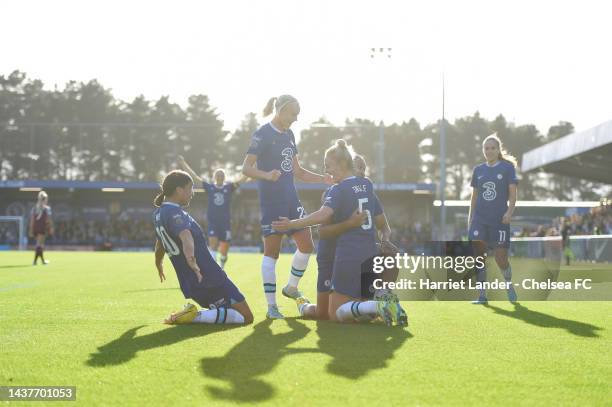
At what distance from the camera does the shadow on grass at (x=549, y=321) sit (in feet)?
20.5

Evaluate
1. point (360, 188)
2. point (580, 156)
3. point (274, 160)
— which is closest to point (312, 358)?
point (360, 188)

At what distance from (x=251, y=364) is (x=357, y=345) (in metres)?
1.05

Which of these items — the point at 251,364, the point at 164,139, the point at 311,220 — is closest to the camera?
the point at 251,364

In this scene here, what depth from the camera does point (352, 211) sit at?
21.5 feet

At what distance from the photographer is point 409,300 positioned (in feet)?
30.0

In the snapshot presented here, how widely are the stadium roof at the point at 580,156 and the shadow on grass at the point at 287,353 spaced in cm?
2262

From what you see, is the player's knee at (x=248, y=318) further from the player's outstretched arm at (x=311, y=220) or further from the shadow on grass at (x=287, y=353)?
the player's outstretched arm at (x=311, y=220)

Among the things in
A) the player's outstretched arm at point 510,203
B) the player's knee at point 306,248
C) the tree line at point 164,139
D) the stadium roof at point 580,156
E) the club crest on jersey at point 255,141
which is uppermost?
the tree line at point 164,139

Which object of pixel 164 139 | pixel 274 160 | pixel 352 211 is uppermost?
pixel 164 139

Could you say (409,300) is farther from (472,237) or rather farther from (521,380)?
(521,380)

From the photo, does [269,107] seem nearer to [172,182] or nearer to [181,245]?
Result: [172,182]

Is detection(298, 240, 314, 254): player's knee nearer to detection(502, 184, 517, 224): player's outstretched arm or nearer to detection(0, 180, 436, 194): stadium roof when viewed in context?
detection(502, 184, 517, 224): player's outstretched arm

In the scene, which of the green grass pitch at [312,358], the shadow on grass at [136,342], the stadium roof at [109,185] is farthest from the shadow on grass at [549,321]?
the stadium roof at [109,185]

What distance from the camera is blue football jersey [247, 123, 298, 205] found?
24.4 ft
